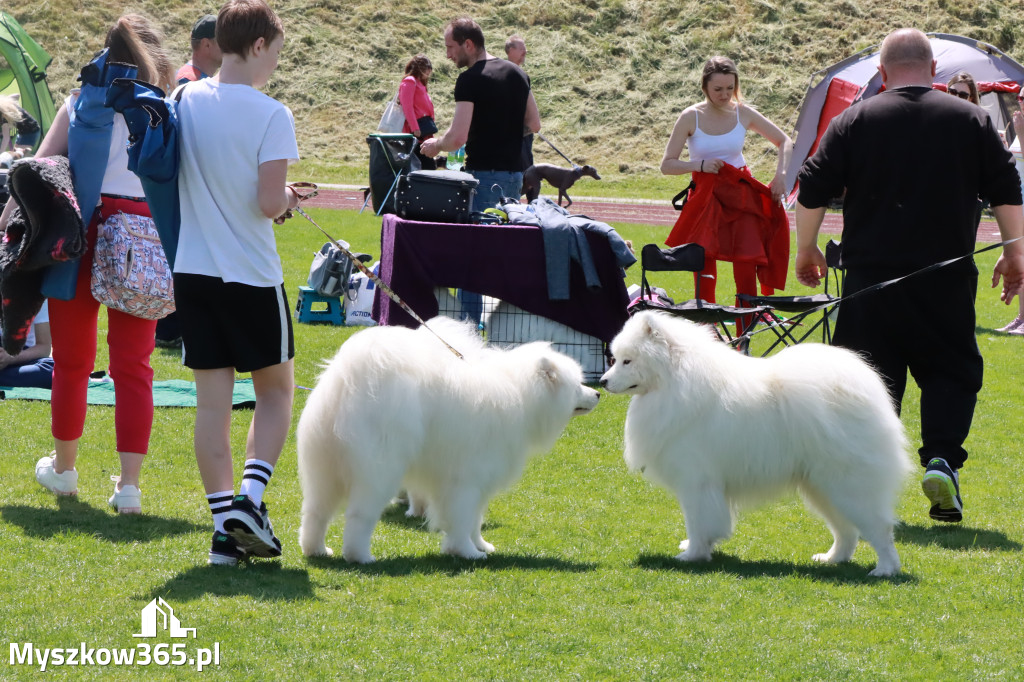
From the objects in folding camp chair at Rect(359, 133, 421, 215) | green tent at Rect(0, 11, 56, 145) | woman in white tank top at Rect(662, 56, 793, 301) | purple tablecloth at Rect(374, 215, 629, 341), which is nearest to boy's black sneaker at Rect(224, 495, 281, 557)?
purple tablecloth at Rect(374, 215, 629, 341)

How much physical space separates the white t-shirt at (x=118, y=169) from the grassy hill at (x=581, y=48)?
865 inches

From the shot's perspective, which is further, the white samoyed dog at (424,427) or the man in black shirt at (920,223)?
the man in black shirt at (920,223)

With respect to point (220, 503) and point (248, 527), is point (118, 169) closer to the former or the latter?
point (220, 503)

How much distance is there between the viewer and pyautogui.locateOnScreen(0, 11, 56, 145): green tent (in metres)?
18.6

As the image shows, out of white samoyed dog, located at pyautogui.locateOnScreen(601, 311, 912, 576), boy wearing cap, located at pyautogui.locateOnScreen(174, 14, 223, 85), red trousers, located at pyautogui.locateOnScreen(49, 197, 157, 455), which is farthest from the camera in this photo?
boy wearing cap, located at pyautogui.locateOnScreen(174, 14, 223, 85)

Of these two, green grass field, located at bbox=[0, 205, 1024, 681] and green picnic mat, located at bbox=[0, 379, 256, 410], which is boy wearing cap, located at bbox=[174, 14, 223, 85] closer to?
green picnic mat, located at bbox=[0, 379, 256, 410]

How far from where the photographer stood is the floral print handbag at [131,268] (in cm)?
445

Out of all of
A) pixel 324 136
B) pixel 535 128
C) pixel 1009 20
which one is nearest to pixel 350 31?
pixel 324 136

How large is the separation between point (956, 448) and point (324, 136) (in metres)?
25.7

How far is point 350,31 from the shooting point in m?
33.4

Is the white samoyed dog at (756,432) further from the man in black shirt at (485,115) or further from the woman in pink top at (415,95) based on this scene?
the woman in pink top at (415,95)

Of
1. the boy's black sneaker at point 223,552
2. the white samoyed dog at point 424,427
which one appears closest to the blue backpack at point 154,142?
the white samoyed dog at point 424,427

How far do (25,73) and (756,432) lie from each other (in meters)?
17.8

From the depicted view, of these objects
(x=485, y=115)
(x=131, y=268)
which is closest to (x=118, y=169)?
(x=131, y=268)
